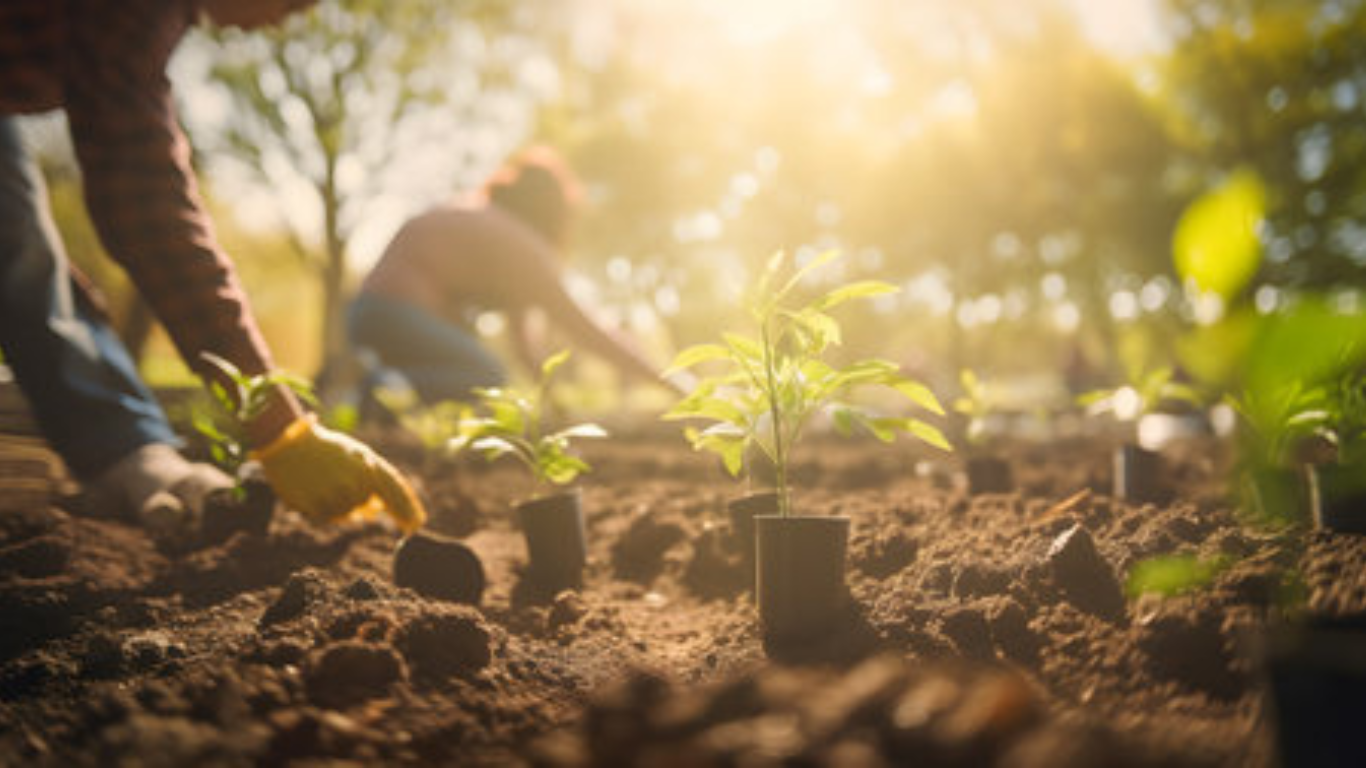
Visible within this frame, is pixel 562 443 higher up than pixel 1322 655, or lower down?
higher up

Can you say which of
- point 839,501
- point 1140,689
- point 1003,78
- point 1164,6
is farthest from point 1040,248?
point 1140,689

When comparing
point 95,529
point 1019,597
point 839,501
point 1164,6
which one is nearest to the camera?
point 1019,597

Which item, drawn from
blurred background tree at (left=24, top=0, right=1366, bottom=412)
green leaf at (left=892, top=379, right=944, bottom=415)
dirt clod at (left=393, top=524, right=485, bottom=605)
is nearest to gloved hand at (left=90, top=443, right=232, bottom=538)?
dirt clod at (left=393, top=524, right=485, bottom=605)

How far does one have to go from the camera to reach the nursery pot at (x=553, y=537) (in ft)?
8.87

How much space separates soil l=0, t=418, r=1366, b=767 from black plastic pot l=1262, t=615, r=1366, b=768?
15cm

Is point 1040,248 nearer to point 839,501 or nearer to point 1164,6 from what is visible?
point 1164,6

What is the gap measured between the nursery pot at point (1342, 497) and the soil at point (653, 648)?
0.76ft

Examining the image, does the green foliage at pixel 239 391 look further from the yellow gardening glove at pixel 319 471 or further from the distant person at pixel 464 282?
the distant person at pixel 464 282

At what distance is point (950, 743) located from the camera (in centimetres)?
87

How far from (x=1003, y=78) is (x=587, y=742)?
23.7m

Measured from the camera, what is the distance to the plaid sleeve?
235 cm

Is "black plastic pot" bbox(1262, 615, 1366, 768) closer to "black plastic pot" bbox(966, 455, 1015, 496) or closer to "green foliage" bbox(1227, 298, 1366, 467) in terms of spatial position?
"green foliage" bbox(1227, 298, 1366, 467)

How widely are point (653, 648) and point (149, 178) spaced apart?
6.96 ft

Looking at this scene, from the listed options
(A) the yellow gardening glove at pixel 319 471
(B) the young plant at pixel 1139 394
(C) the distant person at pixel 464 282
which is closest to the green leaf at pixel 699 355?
(A) the yellow gardening glove at pixel 319 471
